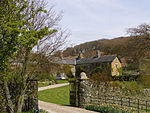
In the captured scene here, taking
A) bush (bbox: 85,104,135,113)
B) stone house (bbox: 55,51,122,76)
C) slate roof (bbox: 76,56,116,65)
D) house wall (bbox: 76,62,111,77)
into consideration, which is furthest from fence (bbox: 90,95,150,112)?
slate roof (bbox: 76,56,116,65)

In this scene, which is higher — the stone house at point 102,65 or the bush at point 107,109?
Answer: the stone house at point 102,65

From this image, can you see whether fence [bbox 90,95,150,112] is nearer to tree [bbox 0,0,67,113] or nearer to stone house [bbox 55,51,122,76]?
tree [bbox 0,0,67,113]

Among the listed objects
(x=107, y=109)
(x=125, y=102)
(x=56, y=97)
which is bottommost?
(x=56, y=97)

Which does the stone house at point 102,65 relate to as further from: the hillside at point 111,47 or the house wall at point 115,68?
the hillside at point 111,47

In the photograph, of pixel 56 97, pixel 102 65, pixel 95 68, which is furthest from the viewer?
pixel 95 68

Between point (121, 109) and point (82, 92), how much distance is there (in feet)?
8.43

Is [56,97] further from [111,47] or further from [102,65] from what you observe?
[111,47]

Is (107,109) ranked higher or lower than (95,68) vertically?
lower

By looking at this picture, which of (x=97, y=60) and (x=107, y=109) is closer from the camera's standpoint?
(x=107, y=109)

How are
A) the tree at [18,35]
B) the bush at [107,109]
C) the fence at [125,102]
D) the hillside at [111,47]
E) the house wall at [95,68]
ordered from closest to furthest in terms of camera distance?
1. the tree at [18,35]
2. the bush at [107,109]
3. the fence at [125,102]
4. the hillside at [111,47]
5. the house wall at [95,68]

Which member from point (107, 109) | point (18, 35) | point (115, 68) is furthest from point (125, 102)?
point (115, 68)

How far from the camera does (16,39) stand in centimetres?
459

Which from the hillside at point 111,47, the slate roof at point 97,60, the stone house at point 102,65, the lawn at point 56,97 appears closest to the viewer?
the lawn at point 56,97

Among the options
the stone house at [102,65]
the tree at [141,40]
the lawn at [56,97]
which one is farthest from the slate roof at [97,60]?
the lawn at [56,97]
